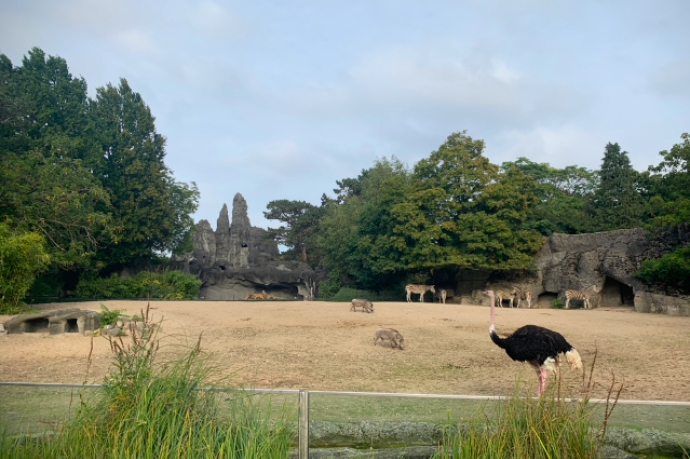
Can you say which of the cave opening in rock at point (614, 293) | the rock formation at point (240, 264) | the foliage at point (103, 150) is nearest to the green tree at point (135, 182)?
the foliage at point (103, 150)

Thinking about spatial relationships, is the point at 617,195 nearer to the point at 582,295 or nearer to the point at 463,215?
the point at 463,215

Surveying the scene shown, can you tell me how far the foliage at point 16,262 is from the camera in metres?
15.1

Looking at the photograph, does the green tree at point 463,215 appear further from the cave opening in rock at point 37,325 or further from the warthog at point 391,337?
the cave opening in rock at point 37,325

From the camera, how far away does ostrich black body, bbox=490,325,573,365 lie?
680 cm

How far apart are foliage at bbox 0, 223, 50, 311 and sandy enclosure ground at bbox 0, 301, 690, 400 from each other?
2.40 metres

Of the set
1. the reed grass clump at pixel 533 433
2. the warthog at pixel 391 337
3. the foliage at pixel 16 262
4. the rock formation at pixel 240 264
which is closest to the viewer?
the reed grass clump at pixel 533 433

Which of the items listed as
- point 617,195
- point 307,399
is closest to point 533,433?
point 307,399

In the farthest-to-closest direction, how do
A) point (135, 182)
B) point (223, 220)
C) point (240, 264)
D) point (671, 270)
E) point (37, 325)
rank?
point (223, 220), point (240, 264), point (135, 182), point (671, 270), point (37, 325)

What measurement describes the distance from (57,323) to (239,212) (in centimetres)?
3986

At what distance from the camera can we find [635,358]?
10.2m

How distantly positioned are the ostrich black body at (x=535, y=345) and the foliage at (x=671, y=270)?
1490cm

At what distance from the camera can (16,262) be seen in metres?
15.5

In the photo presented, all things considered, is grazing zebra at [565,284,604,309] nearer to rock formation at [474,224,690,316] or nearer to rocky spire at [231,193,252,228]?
rock formation at [474,224,690,316]

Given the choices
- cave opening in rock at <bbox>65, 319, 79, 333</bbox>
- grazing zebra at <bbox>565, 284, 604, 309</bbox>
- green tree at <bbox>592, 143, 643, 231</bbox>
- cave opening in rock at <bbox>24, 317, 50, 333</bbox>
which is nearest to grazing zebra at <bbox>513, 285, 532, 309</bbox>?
grazing zebra at <bbox>565, 284, 604, 309</bbox>
